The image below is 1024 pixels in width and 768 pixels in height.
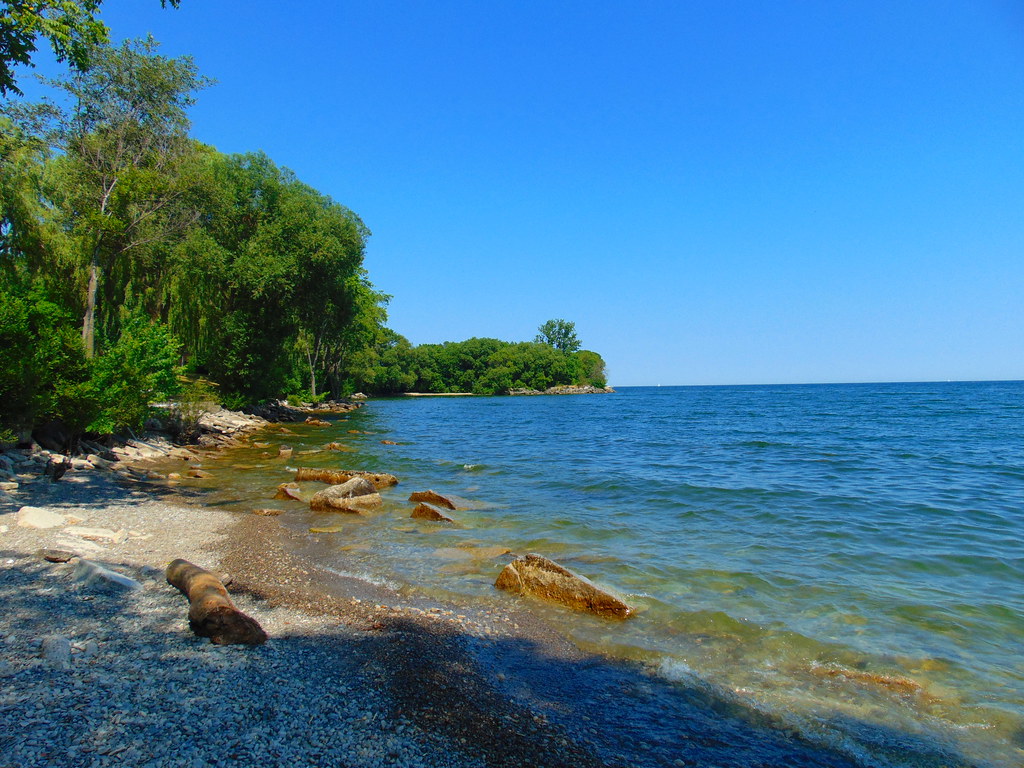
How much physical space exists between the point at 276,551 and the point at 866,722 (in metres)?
8.26

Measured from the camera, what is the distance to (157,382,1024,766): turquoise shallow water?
5.40 m

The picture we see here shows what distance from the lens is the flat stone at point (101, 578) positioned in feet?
20.5

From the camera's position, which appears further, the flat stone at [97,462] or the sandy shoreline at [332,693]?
the flat stone at [97,462]

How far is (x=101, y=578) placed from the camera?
627 cm

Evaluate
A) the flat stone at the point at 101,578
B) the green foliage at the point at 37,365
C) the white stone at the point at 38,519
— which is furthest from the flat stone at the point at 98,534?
the green foliage at the point at 37,365

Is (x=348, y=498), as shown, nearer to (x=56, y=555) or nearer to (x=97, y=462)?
(x=56, y=555)

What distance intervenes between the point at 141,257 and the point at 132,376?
17.7m

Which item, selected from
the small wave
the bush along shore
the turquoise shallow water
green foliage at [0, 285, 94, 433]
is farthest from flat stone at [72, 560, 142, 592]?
green foliage at [0, 285, 94, 433]

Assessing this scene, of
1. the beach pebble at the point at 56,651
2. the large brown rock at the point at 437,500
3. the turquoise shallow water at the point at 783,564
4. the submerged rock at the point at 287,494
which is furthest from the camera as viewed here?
the submerged rock at the point at 287,494

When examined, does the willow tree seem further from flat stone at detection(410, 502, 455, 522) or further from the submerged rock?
flat stone at detection(410, 502, 455, 522)

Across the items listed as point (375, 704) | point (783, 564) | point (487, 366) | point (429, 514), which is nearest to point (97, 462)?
point (429, 514)

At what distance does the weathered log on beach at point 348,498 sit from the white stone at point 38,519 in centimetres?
487

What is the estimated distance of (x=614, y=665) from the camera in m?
5.70

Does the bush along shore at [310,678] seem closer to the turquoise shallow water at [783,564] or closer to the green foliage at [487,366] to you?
the turquoise shallow water at [783,564]
